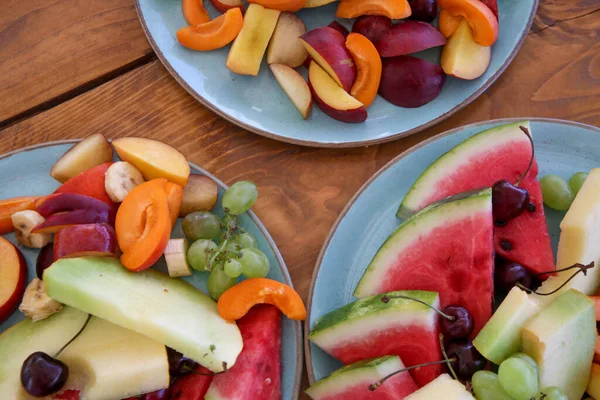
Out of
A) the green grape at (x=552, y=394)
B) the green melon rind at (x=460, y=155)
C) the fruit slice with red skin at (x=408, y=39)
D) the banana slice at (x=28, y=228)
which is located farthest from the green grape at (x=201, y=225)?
the green grape at (x=552, y=394)

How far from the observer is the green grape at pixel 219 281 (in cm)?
102

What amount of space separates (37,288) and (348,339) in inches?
22.0

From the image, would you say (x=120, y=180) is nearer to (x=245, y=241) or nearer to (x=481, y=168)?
(x=245, y=241)

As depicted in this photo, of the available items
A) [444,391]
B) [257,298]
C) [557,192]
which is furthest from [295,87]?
[444,391]

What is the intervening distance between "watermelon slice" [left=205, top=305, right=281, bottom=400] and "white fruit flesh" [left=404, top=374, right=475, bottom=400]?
10.3 inches

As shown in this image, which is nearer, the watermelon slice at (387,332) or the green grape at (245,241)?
the watermelon slice at (387,332)

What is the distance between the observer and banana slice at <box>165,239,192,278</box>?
1042 millimetres

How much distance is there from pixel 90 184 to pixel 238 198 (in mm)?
281

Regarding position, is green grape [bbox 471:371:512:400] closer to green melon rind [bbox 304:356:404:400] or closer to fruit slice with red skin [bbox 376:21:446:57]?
green melon rind [bbox 304:356:404:400]

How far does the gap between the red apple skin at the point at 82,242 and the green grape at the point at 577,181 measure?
885 millimetres

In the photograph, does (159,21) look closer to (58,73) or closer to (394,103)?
(58,73)

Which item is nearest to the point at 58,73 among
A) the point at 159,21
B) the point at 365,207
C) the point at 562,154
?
the point at 159,21

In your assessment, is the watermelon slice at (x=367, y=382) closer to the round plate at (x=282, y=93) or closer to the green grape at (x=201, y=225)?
the green grape at (x=201, y=225)

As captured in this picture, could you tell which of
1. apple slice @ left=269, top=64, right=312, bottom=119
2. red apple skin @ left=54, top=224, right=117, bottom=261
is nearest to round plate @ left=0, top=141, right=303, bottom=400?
red apple skin @ left=54, top=224, right=117, bottom=261
